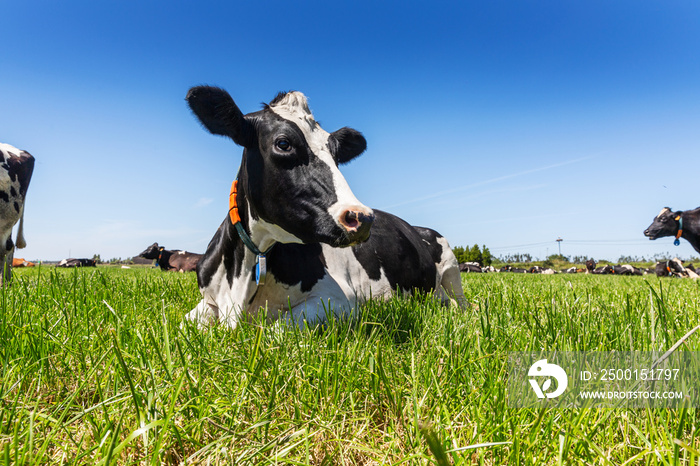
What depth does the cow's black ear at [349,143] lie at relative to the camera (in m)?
4.20

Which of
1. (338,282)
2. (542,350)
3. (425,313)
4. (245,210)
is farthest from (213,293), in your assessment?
(542,350)

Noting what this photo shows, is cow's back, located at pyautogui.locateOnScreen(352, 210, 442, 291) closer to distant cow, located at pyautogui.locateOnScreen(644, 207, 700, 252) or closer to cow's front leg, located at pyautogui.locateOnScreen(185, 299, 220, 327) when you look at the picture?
cow's front leg, located at pyautogui.locateOnScreen(185, 299, 220, 327)

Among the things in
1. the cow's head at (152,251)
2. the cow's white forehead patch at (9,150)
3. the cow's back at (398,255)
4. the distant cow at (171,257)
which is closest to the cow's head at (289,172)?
the cow's back at (398,255)

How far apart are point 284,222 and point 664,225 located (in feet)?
80.0

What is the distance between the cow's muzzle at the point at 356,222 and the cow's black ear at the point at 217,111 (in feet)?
4.19

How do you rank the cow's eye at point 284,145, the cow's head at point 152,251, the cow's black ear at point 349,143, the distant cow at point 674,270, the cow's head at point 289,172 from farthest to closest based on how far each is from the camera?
the cow's head at point 152,251 < the distant cow at point 674,270 < the cow's black ear at point 349,143 < the cow's eye at point 284,145 < the cow's head at point 289,172

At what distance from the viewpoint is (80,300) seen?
3246 millimetres

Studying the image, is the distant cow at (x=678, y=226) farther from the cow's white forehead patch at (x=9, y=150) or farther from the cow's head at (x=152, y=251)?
the cow's head at (x=152, y=251)

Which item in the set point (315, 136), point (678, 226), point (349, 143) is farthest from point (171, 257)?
point (678, 226)

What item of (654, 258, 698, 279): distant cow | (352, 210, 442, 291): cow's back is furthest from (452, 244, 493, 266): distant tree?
(352, 210, 442, 291): cow's back

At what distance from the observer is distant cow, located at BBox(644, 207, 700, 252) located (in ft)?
67.7

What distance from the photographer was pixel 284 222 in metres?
3.13

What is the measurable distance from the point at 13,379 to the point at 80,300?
4.53 feet

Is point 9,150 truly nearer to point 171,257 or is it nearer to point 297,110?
point 297,110
